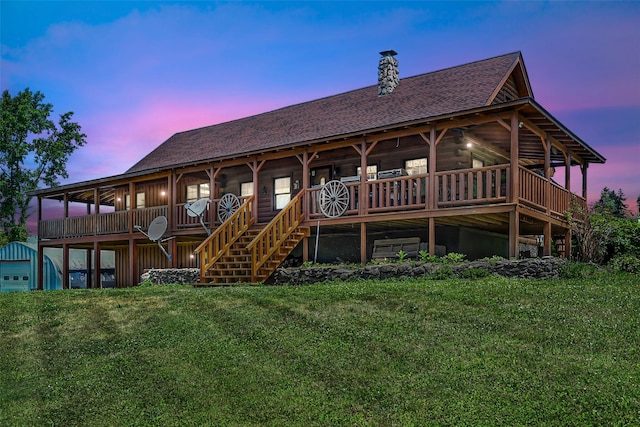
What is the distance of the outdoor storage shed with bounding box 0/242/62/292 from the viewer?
3231 centimetres

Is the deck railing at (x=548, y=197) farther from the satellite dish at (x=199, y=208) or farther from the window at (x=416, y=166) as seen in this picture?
the satellite dish at (x=199, y=208)

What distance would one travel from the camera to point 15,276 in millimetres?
32875

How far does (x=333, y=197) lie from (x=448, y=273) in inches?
202

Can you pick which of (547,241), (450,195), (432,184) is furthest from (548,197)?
(432,184)

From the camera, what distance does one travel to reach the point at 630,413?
247 inches

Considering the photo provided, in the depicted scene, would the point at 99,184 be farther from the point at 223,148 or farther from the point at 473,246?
the point at 473,246

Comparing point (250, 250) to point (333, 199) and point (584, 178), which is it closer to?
point (333, 199)

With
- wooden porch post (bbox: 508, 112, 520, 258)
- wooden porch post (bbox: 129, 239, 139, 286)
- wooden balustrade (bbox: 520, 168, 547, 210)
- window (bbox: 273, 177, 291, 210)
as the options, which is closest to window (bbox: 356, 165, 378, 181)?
window (bbox: 273, 177, 291, 210)

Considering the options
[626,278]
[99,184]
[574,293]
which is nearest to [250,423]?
[574,293]

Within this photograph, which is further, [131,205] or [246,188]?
[131,205]

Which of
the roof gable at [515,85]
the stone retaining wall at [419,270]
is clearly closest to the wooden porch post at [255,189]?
the stone retaining wall at [419,270]

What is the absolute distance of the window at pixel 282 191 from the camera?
22.6 m

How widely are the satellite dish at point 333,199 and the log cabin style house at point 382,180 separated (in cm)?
3

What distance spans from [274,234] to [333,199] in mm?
2123
